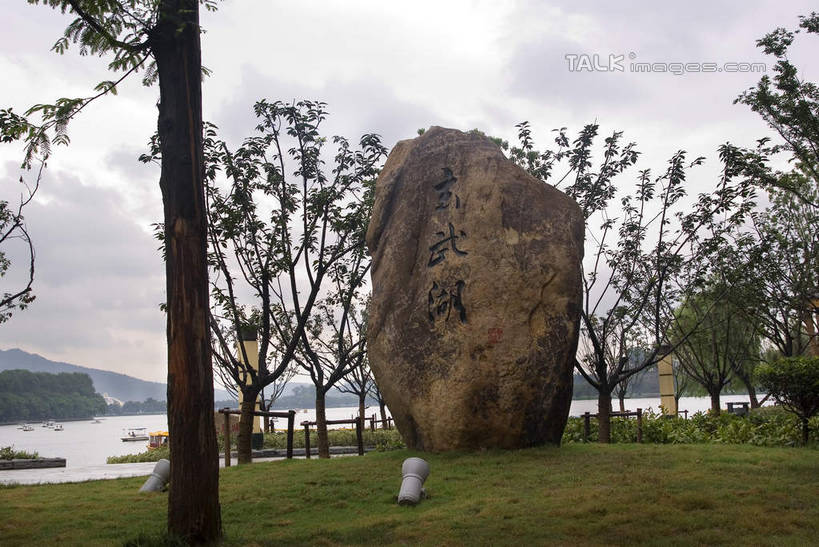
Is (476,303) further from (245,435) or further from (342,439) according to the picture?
(342,439)

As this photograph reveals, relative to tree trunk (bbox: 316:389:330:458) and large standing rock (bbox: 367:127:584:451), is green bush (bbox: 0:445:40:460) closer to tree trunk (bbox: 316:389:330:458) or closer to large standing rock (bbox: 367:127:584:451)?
tree trunk (bbox: 316:389:330:458)

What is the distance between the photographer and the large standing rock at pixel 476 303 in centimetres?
943

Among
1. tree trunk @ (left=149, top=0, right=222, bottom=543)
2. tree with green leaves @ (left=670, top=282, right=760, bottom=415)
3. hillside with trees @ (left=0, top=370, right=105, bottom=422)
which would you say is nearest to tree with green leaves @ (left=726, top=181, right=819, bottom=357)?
tree with green leaves @ (left=670, top=282, right=760, bottom=415)

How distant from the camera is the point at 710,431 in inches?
551

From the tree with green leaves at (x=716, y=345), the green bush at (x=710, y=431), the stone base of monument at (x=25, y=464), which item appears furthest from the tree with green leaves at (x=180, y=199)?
the tree with green leaves at (x=716, y=345)

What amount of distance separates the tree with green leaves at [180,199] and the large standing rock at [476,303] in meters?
4.43

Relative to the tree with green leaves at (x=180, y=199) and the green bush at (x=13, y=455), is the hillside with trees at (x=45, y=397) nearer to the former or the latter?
the green bush at (x=13, y=455)

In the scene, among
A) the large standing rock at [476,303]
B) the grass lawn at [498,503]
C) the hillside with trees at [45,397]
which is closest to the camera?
the grass lawn at [498,503]

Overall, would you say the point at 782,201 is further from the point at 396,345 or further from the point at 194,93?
the point at 194,93

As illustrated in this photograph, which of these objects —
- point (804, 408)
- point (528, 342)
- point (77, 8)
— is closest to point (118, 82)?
Result: point (77, 8)

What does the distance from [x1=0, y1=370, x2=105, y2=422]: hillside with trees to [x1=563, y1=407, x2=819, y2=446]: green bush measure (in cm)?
5853

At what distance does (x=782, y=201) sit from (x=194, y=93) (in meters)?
18.8

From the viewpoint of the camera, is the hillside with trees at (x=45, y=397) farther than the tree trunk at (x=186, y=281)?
Yes

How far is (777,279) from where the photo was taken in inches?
735
